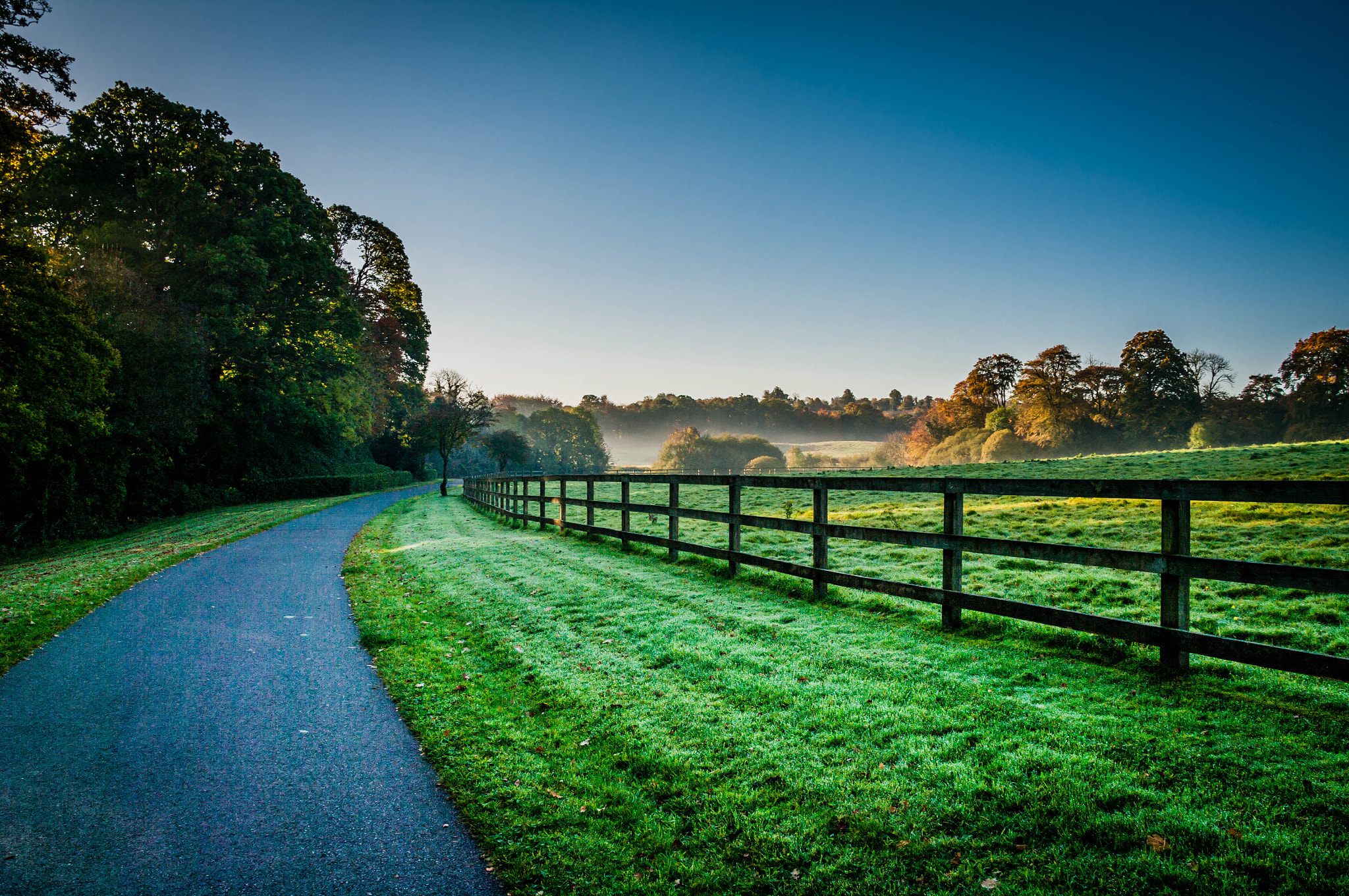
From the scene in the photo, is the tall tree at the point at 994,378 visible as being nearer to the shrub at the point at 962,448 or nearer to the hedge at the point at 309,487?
the shrub at the point at 962,448

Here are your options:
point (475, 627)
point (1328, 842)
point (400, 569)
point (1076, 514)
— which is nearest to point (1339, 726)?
point (1328, 842)

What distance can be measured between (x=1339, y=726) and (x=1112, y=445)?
225 ft

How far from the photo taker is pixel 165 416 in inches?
981

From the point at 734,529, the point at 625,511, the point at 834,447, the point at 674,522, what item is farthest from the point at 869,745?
the point at 834,447

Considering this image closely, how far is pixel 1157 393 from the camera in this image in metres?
58.9

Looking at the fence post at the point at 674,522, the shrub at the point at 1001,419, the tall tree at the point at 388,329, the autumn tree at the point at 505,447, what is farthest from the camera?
the shrub at the point at 1001,419

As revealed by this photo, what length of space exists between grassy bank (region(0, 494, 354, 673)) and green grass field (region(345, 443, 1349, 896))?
3897 millimetres

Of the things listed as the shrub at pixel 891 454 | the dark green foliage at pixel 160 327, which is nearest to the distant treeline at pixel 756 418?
the shrub at pixel 891 454

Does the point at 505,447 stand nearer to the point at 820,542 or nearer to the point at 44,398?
the point at 44,398

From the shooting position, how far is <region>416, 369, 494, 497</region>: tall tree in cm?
4003

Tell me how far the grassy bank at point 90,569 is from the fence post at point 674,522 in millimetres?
7255

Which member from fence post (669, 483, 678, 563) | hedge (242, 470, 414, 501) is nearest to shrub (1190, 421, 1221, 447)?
fence post (669, 483, 678, 563)

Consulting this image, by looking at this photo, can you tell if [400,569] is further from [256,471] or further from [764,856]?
[256,471]

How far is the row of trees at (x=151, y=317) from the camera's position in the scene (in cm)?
1704
